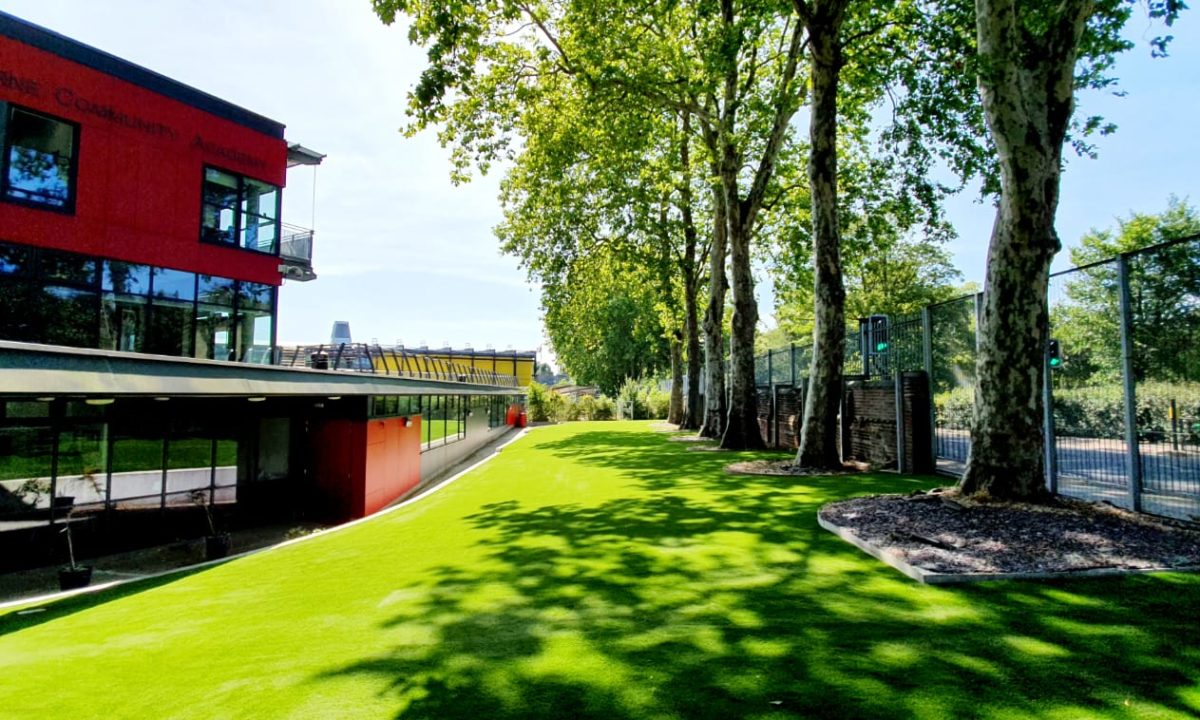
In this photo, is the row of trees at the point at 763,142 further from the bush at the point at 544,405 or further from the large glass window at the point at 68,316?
the bush at the point at 544,405

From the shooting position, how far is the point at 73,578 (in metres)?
9.23

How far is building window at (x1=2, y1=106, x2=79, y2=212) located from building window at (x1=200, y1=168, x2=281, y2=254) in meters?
3.43

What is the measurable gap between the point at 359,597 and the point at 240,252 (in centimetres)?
1689

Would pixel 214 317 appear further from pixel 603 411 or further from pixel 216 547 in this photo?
pixel 603 411

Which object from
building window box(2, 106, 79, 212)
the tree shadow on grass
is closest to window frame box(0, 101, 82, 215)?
building window box(2, 106, 79, 212)

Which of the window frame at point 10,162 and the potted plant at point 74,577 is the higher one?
the window frame at point 10,162

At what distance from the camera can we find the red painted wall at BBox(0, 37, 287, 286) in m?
14.8

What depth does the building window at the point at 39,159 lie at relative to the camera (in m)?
14.5

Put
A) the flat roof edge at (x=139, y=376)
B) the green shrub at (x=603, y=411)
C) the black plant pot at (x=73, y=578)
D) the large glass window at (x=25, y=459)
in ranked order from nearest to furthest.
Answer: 1. the flat roof edge at (x=139, y=376)
2. the black plant pot at (x=73, y=578)
3. the large glass window at (x=25, y=459)
4. the green shrub at (x=603, y=411)

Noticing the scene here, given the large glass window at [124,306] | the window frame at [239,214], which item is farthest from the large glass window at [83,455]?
the window frame at [239,214]

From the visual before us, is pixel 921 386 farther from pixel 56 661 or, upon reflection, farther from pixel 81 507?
pixel 81 507

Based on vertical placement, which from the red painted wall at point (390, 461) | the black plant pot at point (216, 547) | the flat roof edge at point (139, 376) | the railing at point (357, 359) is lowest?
the black plant pot at point (216, 547)

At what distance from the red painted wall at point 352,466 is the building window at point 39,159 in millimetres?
7989

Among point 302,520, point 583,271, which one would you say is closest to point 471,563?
point 302,520
